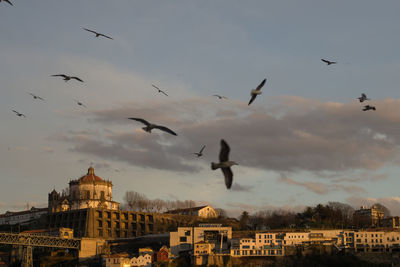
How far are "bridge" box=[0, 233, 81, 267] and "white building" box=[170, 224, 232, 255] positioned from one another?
92.2 feet

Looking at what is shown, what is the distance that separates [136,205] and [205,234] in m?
73.7

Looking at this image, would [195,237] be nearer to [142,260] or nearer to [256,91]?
[142,260]

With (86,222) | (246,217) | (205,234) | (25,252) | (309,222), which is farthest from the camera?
(246,217)

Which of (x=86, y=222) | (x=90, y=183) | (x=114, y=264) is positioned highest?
(x=90, y=183)

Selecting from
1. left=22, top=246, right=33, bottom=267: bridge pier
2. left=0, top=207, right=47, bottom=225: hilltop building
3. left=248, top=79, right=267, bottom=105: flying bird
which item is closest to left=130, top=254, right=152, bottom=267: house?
left=22, top=246, right=33, bottom=267: bridge pier

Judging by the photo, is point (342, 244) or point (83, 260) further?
point (83, 260)

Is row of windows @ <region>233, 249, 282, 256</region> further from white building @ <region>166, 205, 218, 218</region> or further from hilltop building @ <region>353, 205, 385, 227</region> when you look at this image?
white building @ <region>166, 205, 218, 218</region>

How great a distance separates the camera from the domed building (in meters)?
171

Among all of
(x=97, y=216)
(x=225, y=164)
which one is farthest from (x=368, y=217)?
(x=225, y=164)

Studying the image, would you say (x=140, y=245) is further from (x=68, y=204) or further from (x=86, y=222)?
(x=68, y=204)

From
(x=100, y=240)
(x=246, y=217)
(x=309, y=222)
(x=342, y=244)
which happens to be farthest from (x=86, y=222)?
(x=342, y=244)

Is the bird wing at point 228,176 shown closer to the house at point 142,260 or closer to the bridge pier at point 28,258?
the house at point 142,260

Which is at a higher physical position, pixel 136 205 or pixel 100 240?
pixel 136 205

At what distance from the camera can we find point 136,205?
186000 millimetres
